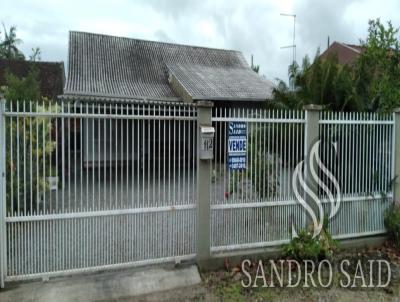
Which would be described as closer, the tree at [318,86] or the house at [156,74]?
the tree at [318,86]

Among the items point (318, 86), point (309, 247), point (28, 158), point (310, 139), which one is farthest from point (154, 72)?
point (309, 247)

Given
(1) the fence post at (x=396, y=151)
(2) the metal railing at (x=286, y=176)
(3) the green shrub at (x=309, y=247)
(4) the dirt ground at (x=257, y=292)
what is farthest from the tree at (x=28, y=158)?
(1) the fence post at (x=396, y=151)

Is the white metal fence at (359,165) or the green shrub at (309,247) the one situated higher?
the white metal fence at (359,165)

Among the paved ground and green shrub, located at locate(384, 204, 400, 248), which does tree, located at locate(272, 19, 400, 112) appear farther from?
the paved ground

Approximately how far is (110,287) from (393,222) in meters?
4.36

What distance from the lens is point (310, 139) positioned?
16.8 ft

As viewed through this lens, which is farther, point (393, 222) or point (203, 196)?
point (393, 222)

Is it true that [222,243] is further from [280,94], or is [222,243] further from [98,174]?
[280,94]

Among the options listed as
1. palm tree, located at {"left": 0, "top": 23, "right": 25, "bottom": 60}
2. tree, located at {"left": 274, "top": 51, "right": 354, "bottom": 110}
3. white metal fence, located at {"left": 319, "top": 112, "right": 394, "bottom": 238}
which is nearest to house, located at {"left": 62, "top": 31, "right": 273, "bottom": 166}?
tree, located at {"left": 274, "top": 51, "right": 354, "bottom": 110}

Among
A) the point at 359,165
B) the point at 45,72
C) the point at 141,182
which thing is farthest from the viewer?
the point at 45,72

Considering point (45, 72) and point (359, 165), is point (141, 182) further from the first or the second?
point (45, 72)

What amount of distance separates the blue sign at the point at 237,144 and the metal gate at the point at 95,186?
1.63ft

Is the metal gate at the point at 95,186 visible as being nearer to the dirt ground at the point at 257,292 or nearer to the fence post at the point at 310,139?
the dirt ground at the point at 257,292

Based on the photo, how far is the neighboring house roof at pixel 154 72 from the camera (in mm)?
13445
